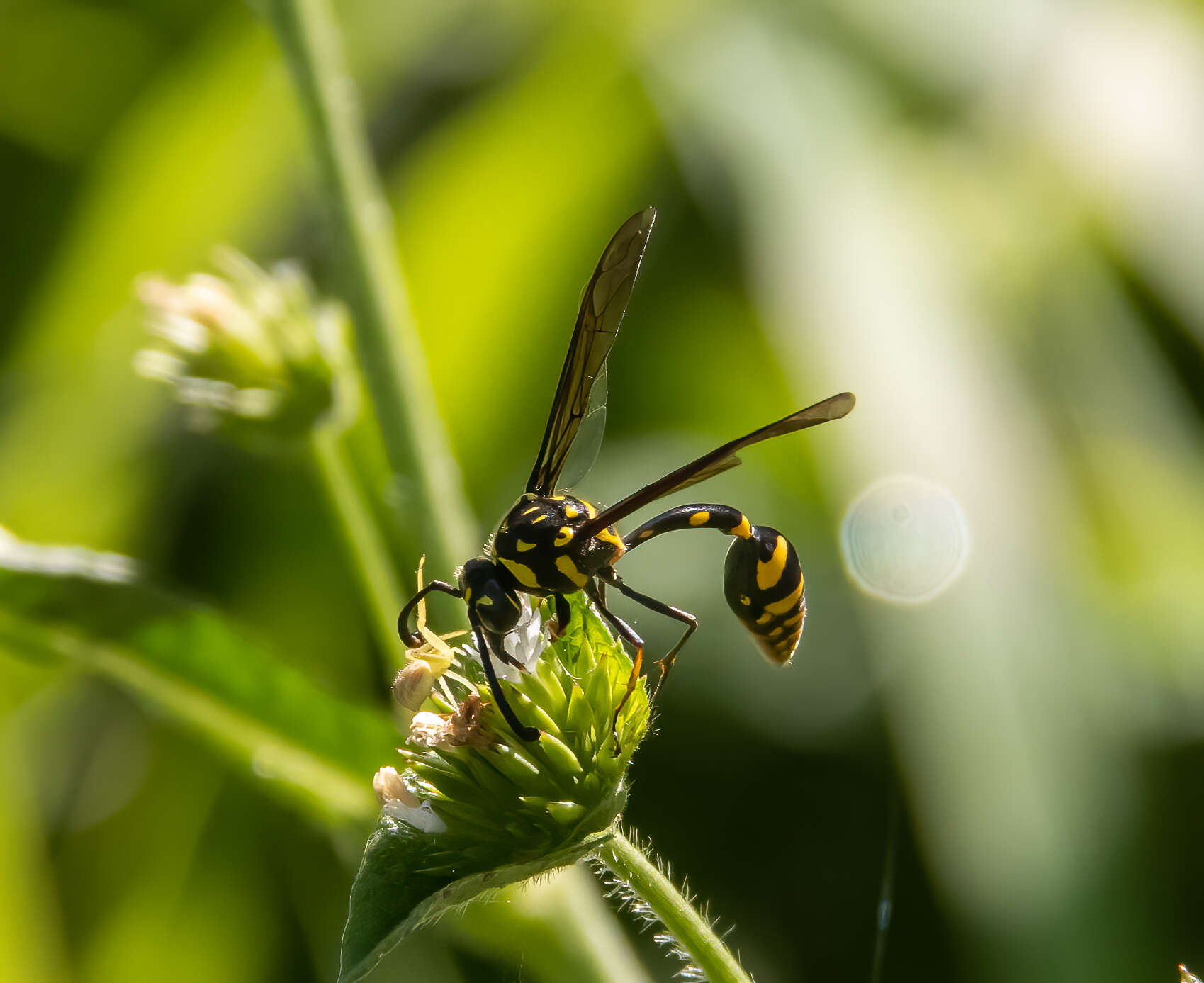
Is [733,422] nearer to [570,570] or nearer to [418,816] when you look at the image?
[570,570]

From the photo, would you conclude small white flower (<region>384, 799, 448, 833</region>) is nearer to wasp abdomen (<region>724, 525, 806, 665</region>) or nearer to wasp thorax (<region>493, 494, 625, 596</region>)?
wasp thorax (<region>493, 494, 625, 596</region>)

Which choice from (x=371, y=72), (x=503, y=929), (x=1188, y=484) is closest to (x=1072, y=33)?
(x=1188, y=484)

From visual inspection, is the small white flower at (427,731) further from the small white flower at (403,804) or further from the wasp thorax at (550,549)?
the wasp thorax at (550,549)

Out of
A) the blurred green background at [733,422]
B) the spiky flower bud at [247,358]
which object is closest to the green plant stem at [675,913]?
the blurred green background at [733,422]

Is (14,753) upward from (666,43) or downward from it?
downward

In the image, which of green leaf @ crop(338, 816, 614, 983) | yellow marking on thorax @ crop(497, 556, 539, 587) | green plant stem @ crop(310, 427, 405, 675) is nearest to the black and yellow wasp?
yellow marking on thorax @ crop(497, 556, 539, 587)

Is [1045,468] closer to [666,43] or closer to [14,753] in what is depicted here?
[666,43]

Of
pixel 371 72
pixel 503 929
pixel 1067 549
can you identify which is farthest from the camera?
pixel 371 72
